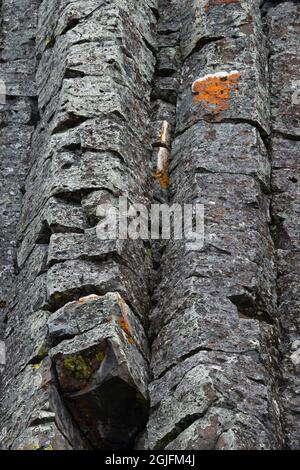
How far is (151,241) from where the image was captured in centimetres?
698

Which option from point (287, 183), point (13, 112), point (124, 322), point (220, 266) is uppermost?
point (13, 112)

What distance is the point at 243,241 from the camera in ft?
22.0

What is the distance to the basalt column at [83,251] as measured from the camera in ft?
20.1

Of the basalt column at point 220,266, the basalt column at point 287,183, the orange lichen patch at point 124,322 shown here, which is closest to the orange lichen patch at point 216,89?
the basalt column at point 220,266

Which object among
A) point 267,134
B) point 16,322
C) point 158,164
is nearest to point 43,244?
Result: point 16,322

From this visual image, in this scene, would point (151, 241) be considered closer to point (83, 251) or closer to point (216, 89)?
point (83, 251)

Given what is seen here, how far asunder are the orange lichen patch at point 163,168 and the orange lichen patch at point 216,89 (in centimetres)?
32

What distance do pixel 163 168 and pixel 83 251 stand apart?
95cm

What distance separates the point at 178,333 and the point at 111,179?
2.89 ft

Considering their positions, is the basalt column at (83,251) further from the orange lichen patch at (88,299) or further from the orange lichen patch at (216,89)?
the orange lichen patch at (216,89)

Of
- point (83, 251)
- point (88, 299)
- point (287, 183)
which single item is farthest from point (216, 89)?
point (88, 299)

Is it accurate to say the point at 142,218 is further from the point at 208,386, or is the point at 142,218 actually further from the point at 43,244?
the point at 208,386

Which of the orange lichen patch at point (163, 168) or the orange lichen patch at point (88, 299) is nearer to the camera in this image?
the orange lichen patch at point (88, 299)

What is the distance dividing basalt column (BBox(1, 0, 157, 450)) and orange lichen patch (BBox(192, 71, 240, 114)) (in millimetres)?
300
